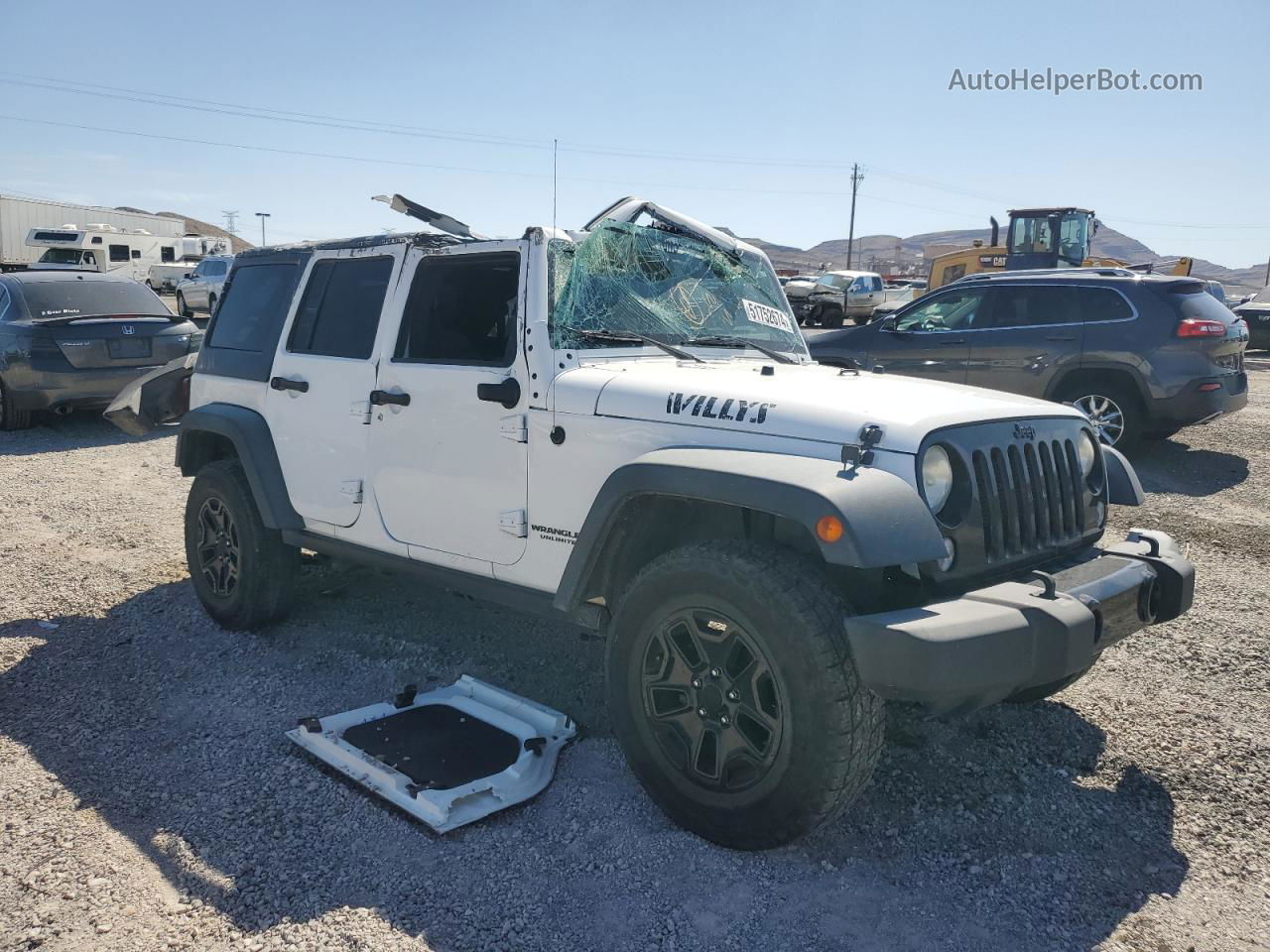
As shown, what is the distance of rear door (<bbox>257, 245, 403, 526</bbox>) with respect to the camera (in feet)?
13.9

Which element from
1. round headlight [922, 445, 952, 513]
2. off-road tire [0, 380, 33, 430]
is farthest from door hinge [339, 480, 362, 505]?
off-road tire [0, 380, 33, 430]

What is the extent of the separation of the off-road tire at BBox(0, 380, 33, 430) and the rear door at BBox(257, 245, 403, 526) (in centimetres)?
705

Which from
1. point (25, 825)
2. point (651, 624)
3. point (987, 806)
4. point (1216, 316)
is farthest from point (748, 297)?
point (1216, 316)

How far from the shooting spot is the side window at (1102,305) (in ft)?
28.1

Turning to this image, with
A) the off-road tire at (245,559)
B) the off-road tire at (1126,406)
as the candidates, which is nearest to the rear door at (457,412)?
the off-road tire at (245,559)

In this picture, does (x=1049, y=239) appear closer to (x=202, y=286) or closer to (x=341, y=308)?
(x=341, y=308)

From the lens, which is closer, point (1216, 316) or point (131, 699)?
point (131, 699)

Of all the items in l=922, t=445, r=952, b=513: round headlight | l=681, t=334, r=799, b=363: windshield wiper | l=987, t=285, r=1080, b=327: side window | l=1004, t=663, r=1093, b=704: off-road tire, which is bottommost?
l=1004, t=663, r=1093, b=704: off-road tire

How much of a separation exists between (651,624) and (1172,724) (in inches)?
92.0

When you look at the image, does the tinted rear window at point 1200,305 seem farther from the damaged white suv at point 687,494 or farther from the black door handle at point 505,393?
the black door handle at point 505,393

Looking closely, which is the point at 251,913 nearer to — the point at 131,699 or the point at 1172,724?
the point at 131,699

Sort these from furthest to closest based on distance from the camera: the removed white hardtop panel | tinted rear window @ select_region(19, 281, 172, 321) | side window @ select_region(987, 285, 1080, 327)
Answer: tinted rear window @ select_region(19, 281, 172, 321), side window @ select_region(987, 285, 1080, 327), the removed white hardtop panel

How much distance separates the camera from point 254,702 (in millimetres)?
4102

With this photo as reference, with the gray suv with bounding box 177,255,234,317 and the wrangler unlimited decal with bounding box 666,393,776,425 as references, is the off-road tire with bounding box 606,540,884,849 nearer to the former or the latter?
the wrangler unlimited decal with bounding box 666,393,776,425
